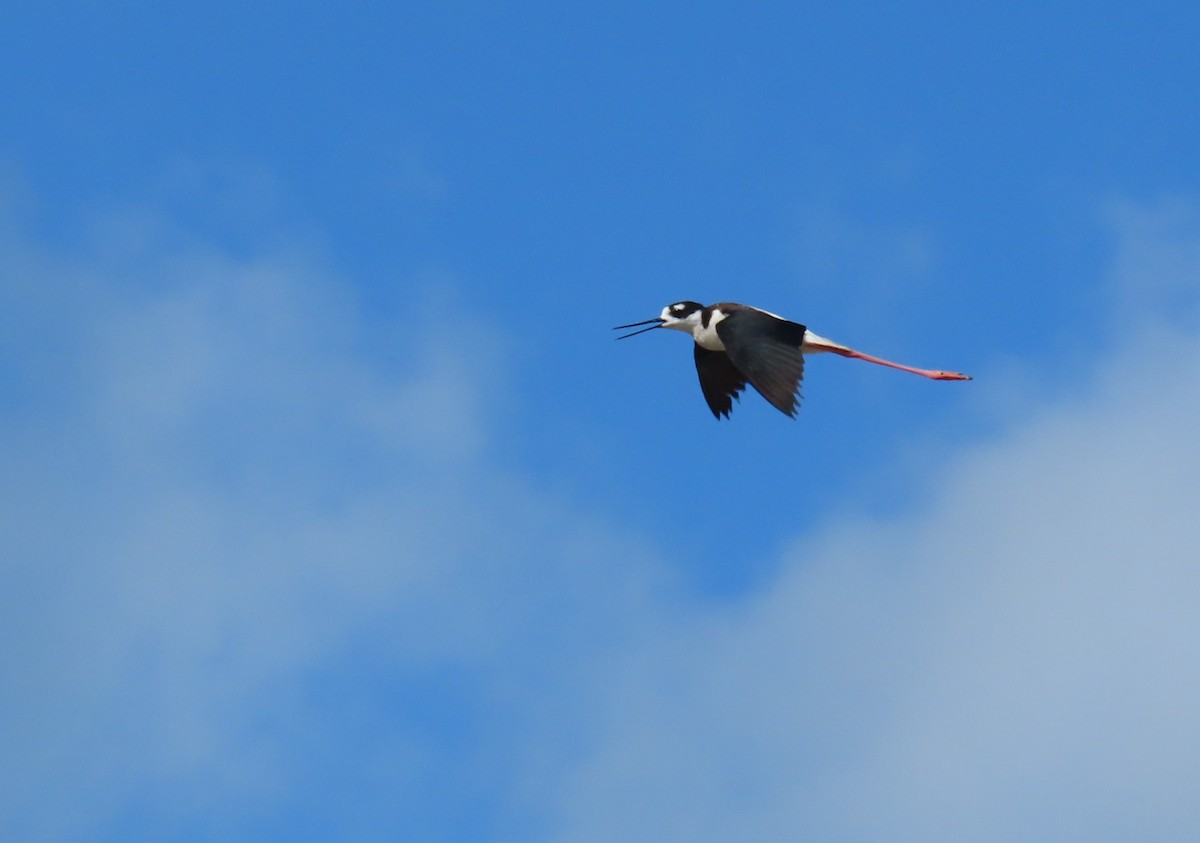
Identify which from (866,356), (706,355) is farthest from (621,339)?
(866,356)

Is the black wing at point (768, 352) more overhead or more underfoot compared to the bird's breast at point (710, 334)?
more underfoot

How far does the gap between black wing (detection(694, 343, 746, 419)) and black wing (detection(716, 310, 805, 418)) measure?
1.01 meters

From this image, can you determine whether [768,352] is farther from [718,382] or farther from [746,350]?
[718,382]

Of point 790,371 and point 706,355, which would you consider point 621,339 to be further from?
point 790,371

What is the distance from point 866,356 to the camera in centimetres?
2111

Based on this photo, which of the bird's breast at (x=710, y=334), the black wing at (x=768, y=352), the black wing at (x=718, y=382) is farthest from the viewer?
the black wing at (x=718, y=382)

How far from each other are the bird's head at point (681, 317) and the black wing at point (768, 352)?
72 centimetres

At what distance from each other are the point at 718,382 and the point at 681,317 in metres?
0.79

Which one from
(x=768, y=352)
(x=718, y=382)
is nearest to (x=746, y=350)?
(x=768, y=352)

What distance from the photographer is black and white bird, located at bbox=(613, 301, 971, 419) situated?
62.2 feet

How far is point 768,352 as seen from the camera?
19.4m

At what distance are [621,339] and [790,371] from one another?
117 inches

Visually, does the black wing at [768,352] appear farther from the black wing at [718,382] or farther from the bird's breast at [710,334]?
the black wing at [718,382]

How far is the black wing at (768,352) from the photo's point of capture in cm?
1875
